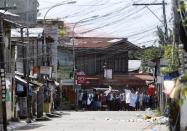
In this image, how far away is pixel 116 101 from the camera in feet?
211

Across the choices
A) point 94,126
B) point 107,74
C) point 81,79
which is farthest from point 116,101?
point 94,126

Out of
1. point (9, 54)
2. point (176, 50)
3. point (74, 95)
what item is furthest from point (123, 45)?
point (176, 50)

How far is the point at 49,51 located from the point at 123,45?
614 inches

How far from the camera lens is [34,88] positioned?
1805 inches

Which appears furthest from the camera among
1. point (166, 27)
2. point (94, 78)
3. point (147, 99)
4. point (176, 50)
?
point (94, 78)

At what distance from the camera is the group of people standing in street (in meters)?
63.5

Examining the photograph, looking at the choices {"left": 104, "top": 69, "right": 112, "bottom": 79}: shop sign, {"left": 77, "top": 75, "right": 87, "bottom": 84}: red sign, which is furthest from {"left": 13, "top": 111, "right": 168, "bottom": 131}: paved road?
{"left": 104, "top": 69, "right": 112, "bottom": 79}: shop sign

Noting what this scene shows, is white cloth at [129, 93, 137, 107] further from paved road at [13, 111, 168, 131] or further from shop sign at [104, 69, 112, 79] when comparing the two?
paved road at [13, 111, 168, 131]

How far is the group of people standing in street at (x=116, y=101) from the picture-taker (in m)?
63.5

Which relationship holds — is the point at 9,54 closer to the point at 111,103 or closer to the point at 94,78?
the point at 111,103

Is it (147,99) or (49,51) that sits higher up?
(49,51)

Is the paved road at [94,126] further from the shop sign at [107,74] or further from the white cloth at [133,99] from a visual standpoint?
the shop sign at [107,74]

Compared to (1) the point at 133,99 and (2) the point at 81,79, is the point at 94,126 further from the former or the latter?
(2) the point at 81,79

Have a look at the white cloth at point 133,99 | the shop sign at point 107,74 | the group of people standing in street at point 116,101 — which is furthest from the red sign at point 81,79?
the white cloth at point 133,99
